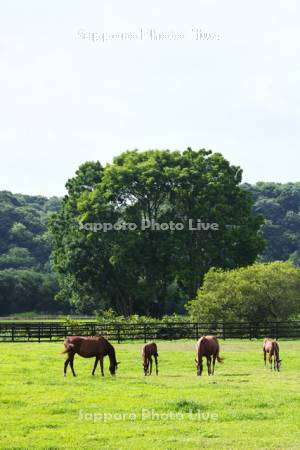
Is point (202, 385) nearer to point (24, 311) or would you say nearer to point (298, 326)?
point (298, 326)

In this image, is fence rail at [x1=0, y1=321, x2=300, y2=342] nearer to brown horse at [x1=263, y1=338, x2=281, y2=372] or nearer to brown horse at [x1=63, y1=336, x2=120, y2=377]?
brown horse at [x1=263, y1=338, x2=281, y2=372]

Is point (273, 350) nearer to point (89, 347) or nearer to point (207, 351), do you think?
point (207, 351)

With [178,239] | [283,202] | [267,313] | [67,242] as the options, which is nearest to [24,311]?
[67,242]

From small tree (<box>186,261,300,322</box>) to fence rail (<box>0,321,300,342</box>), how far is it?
1702 millimetres

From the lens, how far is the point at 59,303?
9381cm

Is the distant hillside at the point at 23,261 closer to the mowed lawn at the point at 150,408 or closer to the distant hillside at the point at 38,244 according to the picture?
the distant hillside at the point at 38,244

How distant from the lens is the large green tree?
2159 inches

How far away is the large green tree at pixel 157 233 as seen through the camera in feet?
180

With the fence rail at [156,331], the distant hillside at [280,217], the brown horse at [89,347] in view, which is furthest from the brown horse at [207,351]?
the distant hillside at [280,217]

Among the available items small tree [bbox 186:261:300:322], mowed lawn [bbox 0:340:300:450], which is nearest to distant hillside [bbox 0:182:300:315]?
small tree [bbox 186:261:300:322]

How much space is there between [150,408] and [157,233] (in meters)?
38.3

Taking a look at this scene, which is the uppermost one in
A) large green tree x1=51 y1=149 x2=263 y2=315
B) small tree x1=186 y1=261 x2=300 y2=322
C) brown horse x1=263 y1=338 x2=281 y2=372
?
large green tree x1=51 y1=149 x2=263 y2=315

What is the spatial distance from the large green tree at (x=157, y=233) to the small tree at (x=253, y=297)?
24.8 feet

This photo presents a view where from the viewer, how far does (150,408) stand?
55.0 feet
